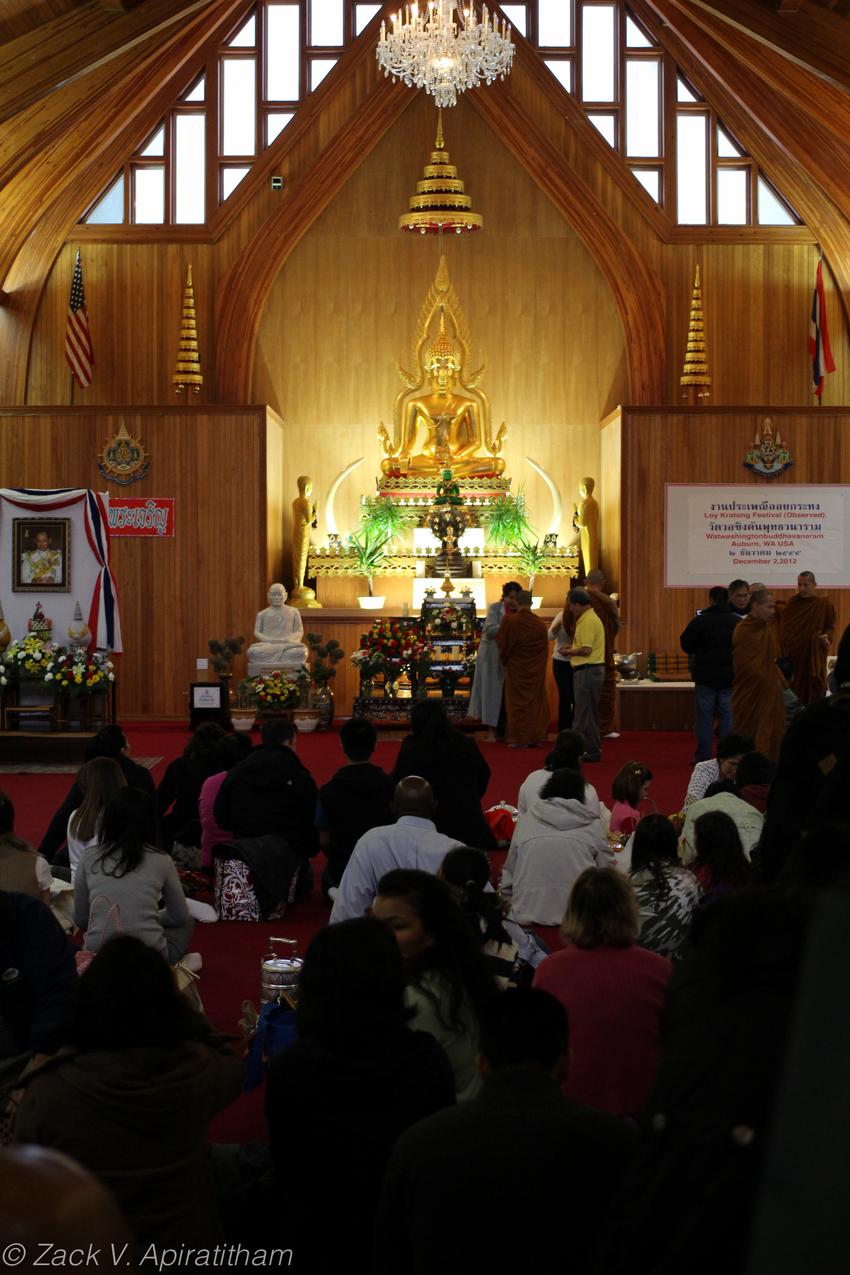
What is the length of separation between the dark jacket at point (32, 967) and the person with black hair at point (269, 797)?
3.21 meters

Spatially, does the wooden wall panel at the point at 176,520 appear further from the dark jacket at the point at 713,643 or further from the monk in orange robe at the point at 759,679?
the monk in orange robe at the point at 759,679

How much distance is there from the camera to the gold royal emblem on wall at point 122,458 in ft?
50.6

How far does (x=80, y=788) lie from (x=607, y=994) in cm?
346

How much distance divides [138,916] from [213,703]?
8.14 m

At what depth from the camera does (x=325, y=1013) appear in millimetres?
2656

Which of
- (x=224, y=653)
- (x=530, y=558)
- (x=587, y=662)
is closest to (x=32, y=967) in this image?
(x=587, y=662)

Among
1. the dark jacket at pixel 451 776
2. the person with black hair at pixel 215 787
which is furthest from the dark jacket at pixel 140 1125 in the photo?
the person with black hair at pixel 215 787

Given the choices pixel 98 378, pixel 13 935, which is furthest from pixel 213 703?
pixel 13 935

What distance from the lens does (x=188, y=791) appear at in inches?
302

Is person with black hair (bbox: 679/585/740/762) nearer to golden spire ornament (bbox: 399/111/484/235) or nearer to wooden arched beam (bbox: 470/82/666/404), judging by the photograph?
wooden arched beam (bbox: 470/82/666/404)

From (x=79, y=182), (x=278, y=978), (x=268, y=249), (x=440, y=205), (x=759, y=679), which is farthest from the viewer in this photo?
(x=268, y=249)

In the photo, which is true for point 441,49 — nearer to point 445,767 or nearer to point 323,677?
point 323,677

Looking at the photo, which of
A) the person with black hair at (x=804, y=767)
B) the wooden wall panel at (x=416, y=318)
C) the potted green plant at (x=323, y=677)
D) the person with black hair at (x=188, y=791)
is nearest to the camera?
the person with black hair at (x=804, y=767)

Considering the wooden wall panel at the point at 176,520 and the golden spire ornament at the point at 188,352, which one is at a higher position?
the golden spire ornament at the point at 188,352
